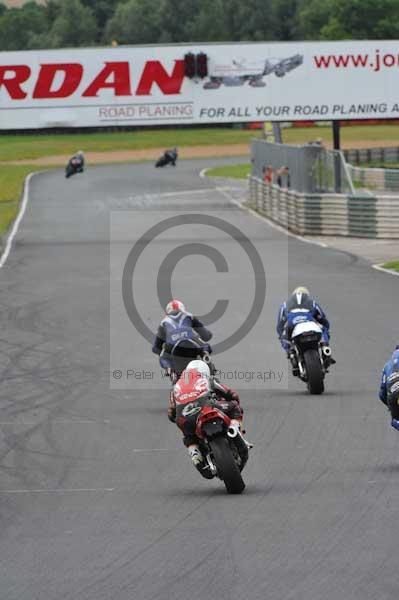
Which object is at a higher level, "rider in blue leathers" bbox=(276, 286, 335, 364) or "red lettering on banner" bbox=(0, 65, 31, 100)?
"red lettering on banner" bbox=(0, 65, 31, 100)

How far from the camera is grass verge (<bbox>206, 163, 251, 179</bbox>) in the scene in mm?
72688

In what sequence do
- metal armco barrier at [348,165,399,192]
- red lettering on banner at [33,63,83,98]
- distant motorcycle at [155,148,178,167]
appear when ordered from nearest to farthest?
red lettering on banner at [33,63,83,98] → metal armco barrier at [348,165,399,192] → distant motorcycle at [155,148,178,167]

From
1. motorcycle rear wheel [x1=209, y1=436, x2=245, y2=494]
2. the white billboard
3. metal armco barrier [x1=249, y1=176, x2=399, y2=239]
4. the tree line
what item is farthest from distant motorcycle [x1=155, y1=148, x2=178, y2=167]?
motorcycle rear wheel [x1=209, y1=436, x2=245, y2=494]

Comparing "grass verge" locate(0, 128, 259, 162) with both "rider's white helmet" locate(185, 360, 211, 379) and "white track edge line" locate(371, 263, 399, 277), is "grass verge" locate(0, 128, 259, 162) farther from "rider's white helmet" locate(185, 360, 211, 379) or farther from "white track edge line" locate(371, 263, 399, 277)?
"rider's white helmet" locate(185, 360, 211, 379)

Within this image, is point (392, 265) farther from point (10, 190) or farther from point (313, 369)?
point (10, 190)

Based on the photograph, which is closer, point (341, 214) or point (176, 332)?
point (176, 332)

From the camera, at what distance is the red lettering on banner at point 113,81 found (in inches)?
1500

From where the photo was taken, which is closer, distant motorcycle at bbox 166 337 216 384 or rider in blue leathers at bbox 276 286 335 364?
distant motorcycle at bbox 166 337 216 384

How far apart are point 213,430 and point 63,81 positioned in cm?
2867

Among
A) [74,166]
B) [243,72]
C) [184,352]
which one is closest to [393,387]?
[184,352]

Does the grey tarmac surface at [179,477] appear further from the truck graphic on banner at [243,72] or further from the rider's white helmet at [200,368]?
the truck graphic on banner at [243,72]

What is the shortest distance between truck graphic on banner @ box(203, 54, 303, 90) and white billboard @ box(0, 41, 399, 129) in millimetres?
29

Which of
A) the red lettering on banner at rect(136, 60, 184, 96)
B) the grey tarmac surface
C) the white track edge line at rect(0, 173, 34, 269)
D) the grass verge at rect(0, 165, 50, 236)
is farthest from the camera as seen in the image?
the grass verge at rect(0, 165, 50, 236)

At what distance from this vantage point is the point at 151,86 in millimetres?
38031
